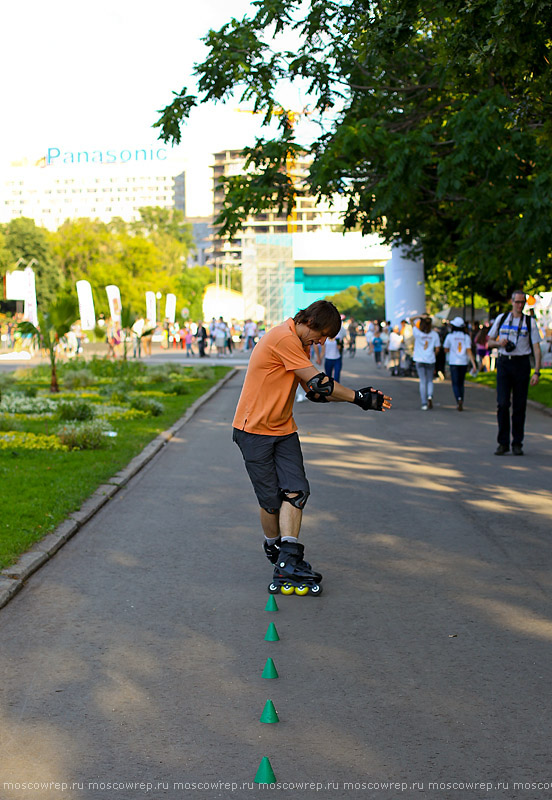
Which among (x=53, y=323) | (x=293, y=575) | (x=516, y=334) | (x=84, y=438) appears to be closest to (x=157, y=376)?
(x=53, y=323)

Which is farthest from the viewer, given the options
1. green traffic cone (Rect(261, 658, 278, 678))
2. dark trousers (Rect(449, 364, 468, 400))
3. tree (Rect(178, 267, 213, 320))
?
tree (Rect(178, 267, 213, 320))

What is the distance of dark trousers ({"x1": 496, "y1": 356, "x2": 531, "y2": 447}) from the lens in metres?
12.7

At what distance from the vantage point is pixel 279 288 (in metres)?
108

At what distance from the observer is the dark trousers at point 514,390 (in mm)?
12688

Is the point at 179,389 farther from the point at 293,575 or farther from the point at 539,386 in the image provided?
the point at 293,575

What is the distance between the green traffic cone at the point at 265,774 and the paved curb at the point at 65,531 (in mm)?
2775

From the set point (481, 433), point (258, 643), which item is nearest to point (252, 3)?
point (481, 433)

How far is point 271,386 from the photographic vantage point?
6293 millimetres

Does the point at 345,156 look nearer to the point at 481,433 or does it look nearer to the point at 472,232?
→ the point at 472,232

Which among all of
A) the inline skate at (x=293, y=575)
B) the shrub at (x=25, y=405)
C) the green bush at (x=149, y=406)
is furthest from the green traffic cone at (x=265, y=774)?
the shrub at (x=25, y=405)

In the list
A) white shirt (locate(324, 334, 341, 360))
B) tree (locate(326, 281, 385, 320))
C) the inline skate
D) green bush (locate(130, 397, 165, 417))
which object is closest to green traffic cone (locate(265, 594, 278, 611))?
the inline skate

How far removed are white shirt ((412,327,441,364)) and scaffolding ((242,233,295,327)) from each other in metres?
87.6

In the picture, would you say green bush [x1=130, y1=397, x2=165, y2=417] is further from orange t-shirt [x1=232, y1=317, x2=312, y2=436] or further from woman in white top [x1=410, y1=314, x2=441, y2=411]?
orange t-shirt [x1=232, y1=317, x2=312, y2=436]

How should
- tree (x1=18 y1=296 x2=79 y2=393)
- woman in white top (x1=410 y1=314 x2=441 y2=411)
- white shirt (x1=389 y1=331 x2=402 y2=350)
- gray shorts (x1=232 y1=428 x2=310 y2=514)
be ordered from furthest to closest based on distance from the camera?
white shirt (x1=389 y1=331 x2=402 y2=350)
tree (x1=18 y1=296 x2=79 y2=393)
woman in white top (x1=410 y1=314 x2=441 y2=411)
gray shorts (x1=232 y1=428 x2=310 y2=514)
